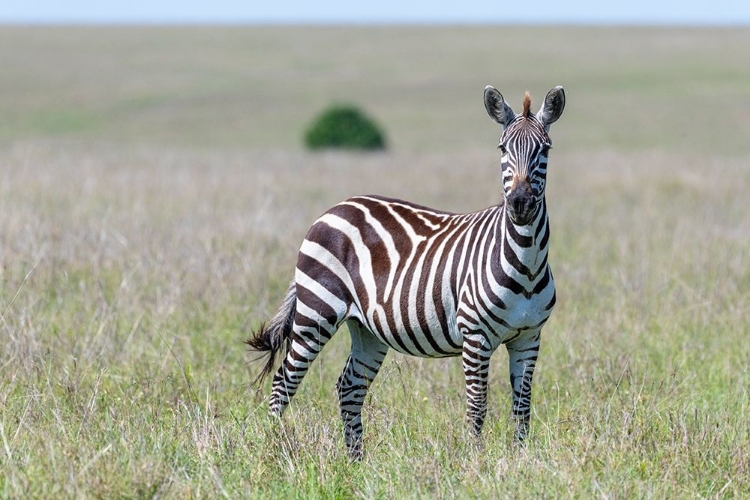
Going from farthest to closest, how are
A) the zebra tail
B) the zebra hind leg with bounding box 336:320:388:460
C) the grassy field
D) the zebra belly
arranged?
the zebra tail
the zebra hind leg with bounding box 336:320:388:460
the zebra belly
the grassy field

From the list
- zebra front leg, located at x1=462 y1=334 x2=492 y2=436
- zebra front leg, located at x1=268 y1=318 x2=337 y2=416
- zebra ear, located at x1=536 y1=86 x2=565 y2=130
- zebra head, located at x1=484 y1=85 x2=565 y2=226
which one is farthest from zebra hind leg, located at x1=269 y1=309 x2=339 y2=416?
zebra ear, located at x1=536 y1=86 x2=565 y2=130

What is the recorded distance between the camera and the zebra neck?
4.68 meters

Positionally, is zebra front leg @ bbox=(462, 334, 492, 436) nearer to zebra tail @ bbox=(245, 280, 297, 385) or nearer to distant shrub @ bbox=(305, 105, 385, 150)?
zebra tail @ bbox=(245, 280, 297, 385)

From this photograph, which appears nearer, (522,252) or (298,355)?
(522,252)

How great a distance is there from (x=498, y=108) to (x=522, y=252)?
68cm

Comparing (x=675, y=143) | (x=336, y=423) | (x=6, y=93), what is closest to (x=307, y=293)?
(x=336, y=423)

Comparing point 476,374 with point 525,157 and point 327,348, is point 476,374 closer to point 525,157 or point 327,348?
point 525,157

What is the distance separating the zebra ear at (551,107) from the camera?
471cm

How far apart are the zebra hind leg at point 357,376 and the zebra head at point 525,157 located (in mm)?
1415

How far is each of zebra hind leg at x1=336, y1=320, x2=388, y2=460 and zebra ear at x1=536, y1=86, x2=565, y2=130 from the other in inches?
61.4

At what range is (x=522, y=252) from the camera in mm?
4684

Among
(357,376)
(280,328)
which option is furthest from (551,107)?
(280,328)

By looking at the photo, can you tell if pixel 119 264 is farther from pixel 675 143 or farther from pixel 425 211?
pixel 675 143

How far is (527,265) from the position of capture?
4.70m
